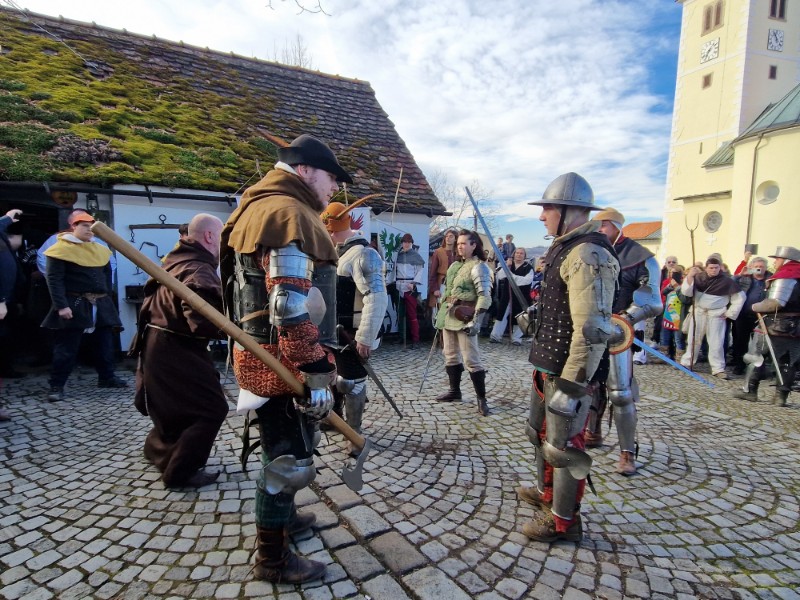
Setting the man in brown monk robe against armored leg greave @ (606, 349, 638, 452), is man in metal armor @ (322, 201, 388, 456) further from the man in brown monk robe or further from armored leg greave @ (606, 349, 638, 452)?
armored leg greave @ (606, 349, 638, 452)

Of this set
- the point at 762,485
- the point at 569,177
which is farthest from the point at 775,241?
the point at 569,177

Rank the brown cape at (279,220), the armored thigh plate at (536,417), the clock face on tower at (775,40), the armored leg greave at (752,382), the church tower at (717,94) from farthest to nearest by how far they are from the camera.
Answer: the clock face on tower at (775,40) → the church tower at (717,94) → the armored leg greave at (752,382) → the armored thigh plate at (536,417) → the brown cape at (279,220)

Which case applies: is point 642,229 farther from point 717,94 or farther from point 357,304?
point 357,304

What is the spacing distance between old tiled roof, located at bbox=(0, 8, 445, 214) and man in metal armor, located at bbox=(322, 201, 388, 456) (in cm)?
265

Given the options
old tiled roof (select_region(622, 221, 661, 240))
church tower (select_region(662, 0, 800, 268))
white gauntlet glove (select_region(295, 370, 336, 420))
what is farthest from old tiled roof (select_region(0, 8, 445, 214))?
old tiled roof (select_region(622, 221, 661, 240))

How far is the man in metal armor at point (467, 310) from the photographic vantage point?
17.3ft

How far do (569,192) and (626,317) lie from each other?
1659mm

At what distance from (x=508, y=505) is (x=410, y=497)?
696mm

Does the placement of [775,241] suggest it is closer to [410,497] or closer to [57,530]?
[410,497]

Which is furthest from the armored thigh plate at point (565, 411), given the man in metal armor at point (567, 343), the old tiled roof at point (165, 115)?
the old tiled roof at point (165, 115)

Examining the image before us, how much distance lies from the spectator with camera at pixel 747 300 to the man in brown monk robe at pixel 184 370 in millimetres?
8445

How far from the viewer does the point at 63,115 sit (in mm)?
7738

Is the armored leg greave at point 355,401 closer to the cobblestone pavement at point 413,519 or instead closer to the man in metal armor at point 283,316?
the cobblestone pavement at point 413,519

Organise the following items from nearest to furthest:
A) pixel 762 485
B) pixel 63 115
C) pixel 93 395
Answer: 1. pixel 762 485
2. pixel 93 395
3. pixel 63 115
